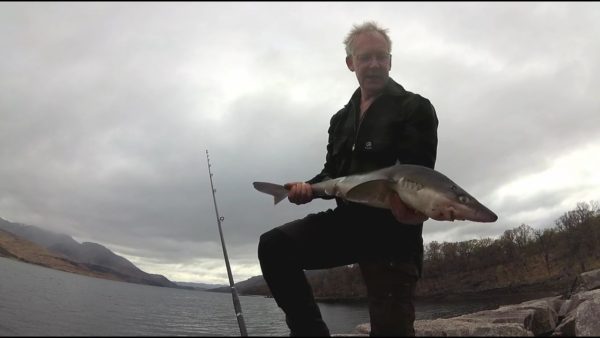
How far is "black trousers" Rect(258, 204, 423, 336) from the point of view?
129 inches

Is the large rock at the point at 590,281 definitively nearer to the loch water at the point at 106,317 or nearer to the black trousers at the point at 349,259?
the loch water at the point at 106,317

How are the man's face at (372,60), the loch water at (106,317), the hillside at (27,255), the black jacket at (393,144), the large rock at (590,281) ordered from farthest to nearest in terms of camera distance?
the hillside at (27,255) → the large rock at (590,281) → the man's face at (372,60) → the black jacket at (393,144) → the loch water at (106,317)

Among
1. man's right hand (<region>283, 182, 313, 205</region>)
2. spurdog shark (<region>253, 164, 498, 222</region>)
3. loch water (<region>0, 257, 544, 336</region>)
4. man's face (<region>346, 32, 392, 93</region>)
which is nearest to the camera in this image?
loch water (<region>0, 257, 544, 336</region>)

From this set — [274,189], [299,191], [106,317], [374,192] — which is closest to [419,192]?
[374,192]

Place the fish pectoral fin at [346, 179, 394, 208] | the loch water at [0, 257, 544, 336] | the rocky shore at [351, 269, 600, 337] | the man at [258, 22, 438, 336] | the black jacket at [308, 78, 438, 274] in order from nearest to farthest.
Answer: the loch water at [0, 257, 544, 336], the fish pectoral fin at [346, 179, 394, 208], the man at [258, 22, 438, 336], the black jacket at [308, 78, 438, 274], the rocky shore at [351, 269, 600, 337]

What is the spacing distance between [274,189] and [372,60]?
159cm

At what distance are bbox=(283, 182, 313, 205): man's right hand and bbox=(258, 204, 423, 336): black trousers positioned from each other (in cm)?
20

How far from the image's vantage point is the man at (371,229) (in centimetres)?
332

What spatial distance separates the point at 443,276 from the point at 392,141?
10292 centimetres

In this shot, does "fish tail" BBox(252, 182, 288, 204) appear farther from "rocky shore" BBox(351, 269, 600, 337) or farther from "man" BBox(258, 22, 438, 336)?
"rocky shore" BBox(351, 269, 600, 337)

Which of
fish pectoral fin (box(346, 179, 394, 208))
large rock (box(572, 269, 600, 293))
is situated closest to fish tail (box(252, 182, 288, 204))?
fish pectoral fin (box(346, 179, 394, 208))

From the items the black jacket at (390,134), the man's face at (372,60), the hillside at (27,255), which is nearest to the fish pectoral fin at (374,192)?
the black jacket at (390,134)

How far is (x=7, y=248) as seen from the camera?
139m

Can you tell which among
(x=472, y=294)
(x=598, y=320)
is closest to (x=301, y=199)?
(x=598, y=320)
